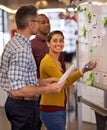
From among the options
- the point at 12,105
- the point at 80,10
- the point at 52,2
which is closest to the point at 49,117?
the point at 12,105

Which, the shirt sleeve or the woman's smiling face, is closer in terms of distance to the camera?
the shirt sleeve

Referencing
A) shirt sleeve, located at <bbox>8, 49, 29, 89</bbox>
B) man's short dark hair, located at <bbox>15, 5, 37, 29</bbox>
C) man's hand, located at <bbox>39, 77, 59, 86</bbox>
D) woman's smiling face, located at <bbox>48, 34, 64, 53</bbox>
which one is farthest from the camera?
woman's smiling face, located at <bbox>48, 34, 64, 53</bbox>

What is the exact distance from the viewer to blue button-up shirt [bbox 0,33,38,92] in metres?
2.05

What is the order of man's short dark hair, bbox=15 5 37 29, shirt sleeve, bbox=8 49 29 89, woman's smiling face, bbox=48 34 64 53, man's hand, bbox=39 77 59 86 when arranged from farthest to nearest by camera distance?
woman's smiling face, bbox=48 34 64 53 → man's hand, bbox=39 77 59 86 → man's short dark hair, bbox=15 5 37 29 → shirt sleeve, bbox=8 49 29 89

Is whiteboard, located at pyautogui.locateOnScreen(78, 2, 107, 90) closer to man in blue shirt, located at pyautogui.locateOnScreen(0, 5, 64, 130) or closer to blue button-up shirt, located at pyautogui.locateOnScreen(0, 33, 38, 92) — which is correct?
man in blue shirt, located at pyautogui.locateOnScreen(0, 5, 64, 130)

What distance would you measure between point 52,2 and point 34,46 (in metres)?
3.72

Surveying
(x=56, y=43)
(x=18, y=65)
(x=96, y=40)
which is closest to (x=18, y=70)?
(x=18, y=65)

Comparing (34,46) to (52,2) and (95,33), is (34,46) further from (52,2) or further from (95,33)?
(52,2)

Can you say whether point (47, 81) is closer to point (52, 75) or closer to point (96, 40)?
point (52, 75)

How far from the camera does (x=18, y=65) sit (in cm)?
206

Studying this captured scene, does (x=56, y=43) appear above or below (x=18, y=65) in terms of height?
above

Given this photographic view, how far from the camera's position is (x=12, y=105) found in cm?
234

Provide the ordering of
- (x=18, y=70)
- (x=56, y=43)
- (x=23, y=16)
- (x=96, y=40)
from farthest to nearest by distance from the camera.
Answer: (x=96, y=40), (x=56, y=43), (x=23, y=16), (x=18, y=70)

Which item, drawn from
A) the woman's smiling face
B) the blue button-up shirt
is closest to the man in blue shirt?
the blue button-up shirt
